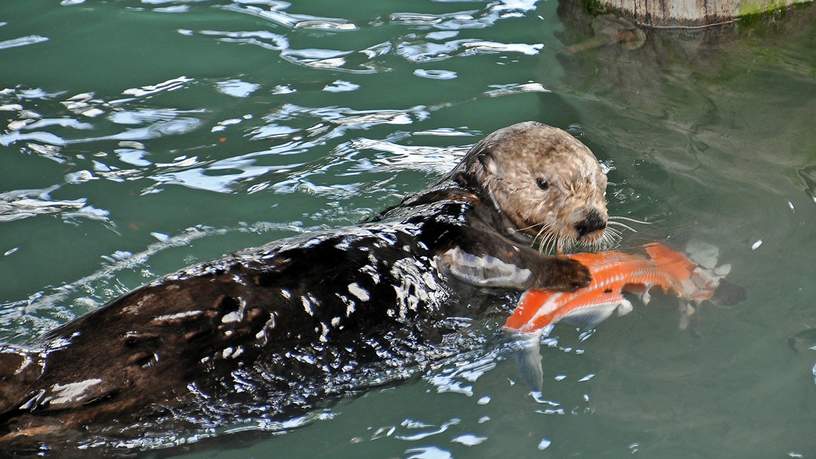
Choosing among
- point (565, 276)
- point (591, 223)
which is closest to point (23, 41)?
point (591, 223)

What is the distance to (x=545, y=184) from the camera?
496 centimetres

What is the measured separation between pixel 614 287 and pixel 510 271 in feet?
1.48

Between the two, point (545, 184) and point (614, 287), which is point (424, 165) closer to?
point (545, 184)

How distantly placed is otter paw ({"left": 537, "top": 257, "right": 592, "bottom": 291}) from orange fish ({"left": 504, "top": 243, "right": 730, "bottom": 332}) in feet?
0.09

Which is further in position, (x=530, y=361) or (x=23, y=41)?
(x=23, y=41)

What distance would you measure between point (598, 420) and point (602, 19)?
450cm

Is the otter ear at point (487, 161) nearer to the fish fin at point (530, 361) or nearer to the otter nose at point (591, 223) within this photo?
the otter nose at point (591, 223)

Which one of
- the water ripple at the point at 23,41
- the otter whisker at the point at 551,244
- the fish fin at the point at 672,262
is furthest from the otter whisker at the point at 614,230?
the water ripple at the point at 23,41

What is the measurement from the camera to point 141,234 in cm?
527

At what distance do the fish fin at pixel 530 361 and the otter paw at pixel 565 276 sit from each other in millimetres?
259

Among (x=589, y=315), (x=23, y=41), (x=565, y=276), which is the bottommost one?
(x=589, y=315)

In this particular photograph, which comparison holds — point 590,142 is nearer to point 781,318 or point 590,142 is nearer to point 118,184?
point 781,318

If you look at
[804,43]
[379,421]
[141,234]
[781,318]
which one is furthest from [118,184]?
[804,43]

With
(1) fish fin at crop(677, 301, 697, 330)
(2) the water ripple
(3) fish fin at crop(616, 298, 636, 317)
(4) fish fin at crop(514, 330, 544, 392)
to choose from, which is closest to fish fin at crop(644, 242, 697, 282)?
(1) fish fin at crop(677, 301, 697, 330)
